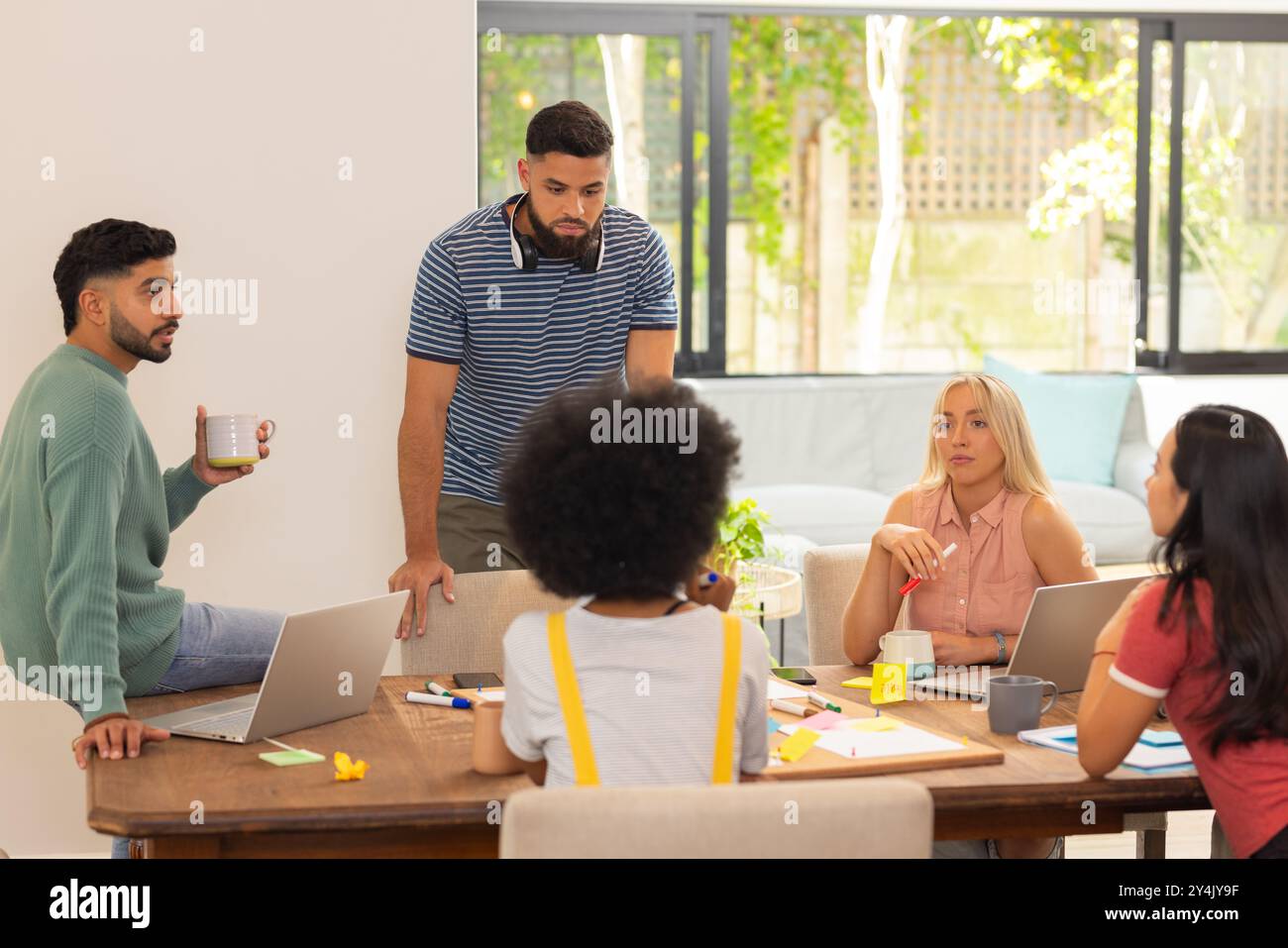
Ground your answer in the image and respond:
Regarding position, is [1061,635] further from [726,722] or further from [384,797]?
[384,797]

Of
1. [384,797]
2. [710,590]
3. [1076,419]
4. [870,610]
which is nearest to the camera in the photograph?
[384,797]

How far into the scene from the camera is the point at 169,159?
3215 millimetres

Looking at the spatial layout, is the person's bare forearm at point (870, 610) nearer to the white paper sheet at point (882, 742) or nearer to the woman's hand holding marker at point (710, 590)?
the white paper sheet at point (882, 742)

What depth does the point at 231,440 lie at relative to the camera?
244 centimetres

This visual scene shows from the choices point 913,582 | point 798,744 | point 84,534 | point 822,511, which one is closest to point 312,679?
point 84,534

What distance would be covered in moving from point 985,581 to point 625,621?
1167mm

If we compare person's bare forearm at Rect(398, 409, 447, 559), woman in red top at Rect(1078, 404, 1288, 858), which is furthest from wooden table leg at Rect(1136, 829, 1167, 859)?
person's bare forearm at Rect(398, 409, 447, 559)

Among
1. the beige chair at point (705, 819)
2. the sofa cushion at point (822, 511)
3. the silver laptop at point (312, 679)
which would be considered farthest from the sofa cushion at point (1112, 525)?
the beige chair at point (705, 819)

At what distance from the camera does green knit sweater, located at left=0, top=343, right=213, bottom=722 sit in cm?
212

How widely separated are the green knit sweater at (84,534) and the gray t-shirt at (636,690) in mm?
736

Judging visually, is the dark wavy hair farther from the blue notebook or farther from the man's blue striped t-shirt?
the man's blue striped t-shirt

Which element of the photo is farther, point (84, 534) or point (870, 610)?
point (870, 610)

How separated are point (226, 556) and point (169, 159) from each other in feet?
2.95
